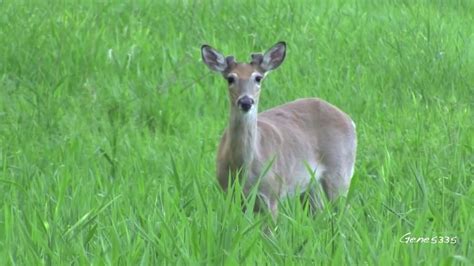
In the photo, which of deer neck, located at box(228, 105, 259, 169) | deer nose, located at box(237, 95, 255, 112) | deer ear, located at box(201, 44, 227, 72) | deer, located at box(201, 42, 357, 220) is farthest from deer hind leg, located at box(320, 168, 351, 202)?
deer nose, located at box(237, 95, 255, 112)

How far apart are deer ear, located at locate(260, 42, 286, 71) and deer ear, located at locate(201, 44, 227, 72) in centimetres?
25

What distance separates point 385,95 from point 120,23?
10.1 feet

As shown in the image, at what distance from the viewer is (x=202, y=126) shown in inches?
349

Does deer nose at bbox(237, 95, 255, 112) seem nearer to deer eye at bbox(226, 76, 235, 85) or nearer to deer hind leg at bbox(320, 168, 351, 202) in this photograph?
deer eye at bbox(226, 76, 235, 85)

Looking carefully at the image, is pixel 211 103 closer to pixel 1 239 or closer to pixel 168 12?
pixel 168 12

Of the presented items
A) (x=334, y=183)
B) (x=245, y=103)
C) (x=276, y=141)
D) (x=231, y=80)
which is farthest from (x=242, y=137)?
(x=334, y=183)

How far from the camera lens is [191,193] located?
20.1 ft

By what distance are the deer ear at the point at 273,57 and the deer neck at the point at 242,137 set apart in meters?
0.55

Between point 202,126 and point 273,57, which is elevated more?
point 273,57

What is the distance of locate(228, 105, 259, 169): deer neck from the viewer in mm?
6848

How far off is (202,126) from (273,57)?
1.48m

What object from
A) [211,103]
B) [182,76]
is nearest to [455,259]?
[211,103]

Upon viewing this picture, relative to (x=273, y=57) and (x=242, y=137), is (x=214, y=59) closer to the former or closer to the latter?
(x=273, y=57)

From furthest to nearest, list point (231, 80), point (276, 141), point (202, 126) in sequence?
1. point (202, 126)
2. point (276, 141)
3. point (231, 80)
